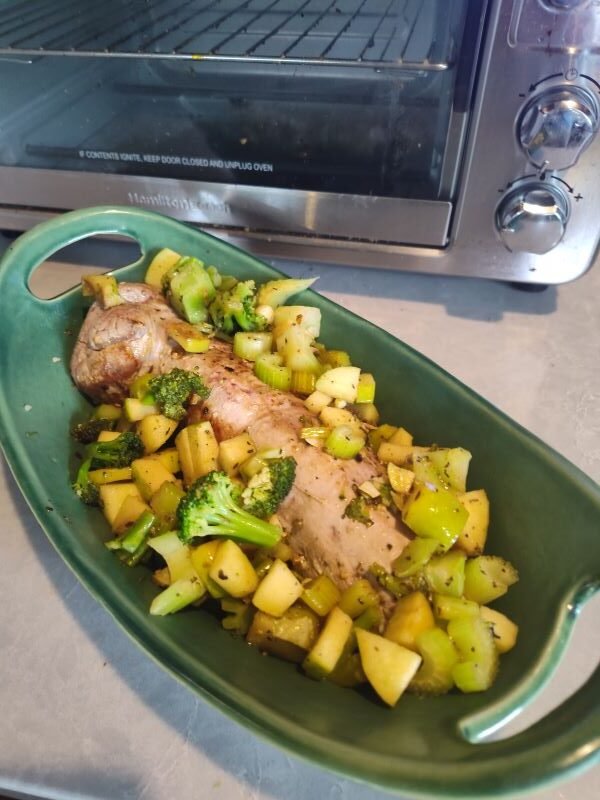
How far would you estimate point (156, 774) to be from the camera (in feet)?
2.54

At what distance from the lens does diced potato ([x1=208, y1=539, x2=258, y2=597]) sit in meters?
0.77

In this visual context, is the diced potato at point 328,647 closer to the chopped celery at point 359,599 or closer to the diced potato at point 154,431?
the chopped celery at point 359,599

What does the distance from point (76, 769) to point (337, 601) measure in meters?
0.38

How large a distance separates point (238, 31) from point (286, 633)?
0.97 meters

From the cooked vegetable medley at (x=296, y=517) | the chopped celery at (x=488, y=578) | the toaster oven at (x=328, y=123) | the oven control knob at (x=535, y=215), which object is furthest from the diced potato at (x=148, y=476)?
the oven control knob at (x=535, y=215)

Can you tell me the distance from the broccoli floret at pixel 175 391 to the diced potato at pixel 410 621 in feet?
1.39

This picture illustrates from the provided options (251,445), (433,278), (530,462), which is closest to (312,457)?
(251,445)

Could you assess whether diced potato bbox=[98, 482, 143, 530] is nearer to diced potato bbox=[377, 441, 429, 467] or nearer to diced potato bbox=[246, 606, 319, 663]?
diced potato bbox=[246, 606, 319, 663]

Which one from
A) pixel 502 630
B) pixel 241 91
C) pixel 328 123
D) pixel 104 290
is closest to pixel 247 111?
pixel 241 91

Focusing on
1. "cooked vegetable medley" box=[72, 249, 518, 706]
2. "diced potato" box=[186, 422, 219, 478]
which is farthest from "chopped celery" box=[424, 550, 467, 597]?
"diced potato" box=[186, 422, 219, 478]

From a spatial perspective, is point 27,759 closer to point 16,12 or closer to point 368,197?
point 368,197

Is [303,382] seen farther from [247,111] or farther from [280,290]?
[247,111]

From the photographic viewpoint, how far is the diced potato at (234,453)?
0.89 m

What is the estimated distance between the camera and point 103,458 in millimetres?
912
